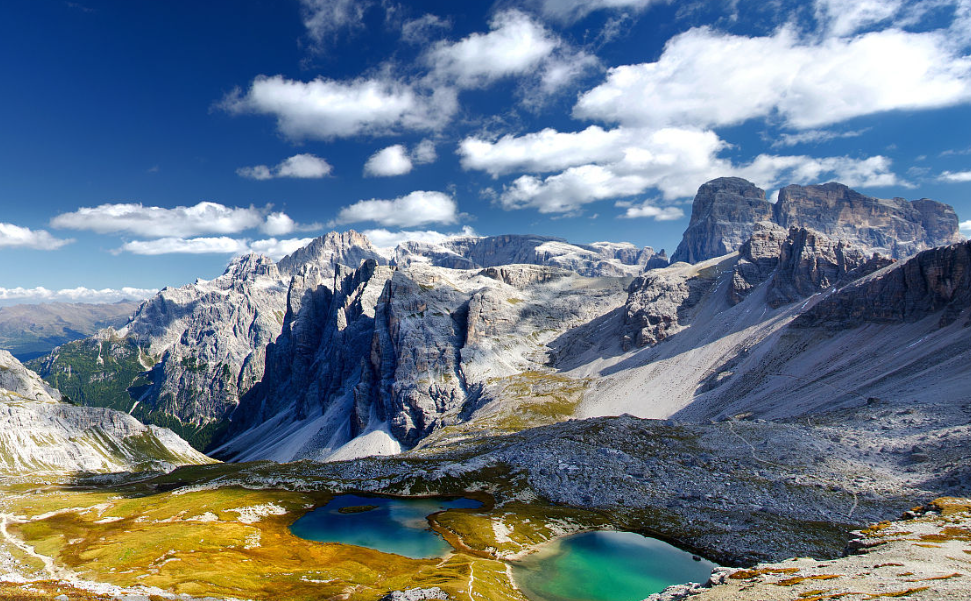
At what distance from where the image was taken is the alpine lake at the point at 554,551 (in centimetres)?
4753

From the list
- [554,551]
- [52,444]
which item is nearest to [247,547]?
[554,551]

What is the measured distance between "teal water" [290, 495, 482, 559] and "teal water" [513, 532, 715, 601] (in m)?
13.2

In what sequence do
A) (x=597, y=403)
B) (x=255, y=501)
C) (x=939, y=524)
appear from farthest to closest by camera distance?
(x=597, y=403) < (x=255, y=501) < (x=939, y=524)

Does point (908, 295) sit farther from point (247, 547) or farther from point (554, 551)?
point (247, 547)

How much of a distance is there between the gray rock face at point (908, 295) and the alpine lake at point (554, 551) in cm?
12443

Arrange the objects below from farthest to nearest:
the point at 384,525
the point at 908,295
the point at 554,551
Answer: the point at 908,295
the point at 384,525
the point at 554,551

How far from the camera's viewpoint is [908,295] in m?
140

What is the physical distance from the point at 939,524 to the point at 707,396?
116 m

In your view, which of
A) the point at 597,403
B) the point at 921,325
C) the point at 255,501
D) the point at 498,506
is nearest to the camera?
the point at 498,506

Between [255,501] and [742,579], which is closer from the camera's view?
[742,579]

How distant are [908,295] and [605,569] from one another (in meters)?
147

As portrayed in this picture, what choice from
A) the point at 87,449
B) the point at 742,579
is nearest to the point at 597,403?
the point at 742,579

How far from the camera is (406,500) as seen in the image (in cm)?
8138

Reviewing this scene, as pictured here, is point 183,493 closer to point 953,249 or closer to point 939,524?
point 939,524
